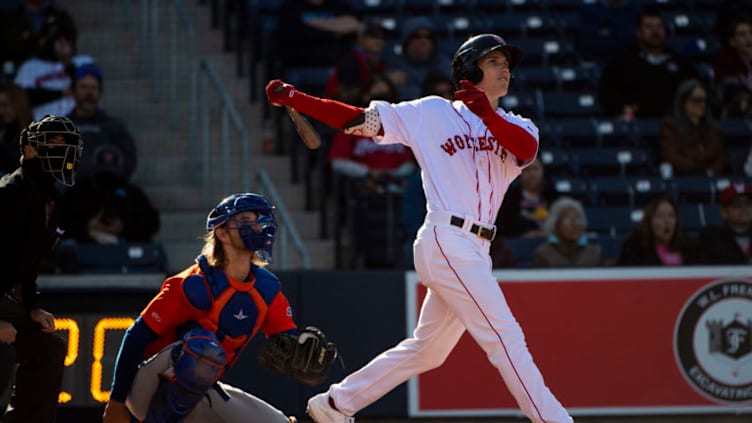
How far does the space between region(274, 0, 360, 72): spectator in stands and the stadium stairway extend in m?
0.53

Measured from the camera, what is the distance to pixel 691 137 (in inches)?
446

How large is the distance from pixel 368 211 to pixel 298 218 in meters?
1.04

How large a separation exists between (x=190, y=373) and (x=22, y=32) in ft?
23.0

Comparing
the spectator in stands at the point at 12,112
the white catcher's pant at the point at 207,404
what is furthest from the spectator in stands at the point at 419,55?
the white catcher's pant at the point at 207,404

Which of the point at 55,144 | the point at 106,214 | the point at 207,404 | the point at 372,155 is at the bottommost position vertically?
the point at 207,404

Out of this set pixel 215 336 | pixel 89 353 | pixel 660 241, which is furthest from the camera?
pixel 660 241

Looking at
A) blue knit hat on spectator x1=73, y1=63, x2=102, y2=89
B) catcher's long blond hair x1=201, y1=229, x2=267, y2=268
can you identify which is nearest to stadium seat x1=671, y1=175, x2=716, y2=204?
blue knit hat on spectator x1=73, y1=63, x2=102, y2=89

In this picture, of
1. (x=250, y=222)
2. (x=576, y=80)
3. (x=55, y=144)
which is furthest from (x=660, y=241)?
(x=55, y=144)

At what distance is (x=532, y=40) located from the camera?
13.1 metres

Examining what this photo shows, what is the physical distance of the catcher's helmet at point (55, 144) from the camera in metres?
6.18

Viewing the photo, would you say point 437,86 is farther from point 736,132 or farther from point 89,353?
point 89,353

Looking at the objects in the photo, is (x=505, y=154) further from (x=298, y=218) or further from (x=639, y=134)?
Result: (x=639, y=134)

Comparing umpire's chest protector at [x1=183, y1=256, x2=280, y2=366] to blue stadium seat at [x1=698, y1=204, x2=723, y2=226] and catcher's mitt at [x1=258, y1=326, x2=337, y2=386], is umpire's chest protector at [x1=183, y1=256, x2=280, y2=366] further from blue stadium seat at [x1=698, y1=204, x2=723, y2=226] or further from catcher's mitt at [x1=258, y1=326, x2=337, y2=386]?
blue stadium seat at [x1=698, y1=204, x2=723, y2=226]

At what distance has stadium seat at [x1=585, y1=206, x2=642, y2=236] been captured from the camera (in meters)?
11.0
